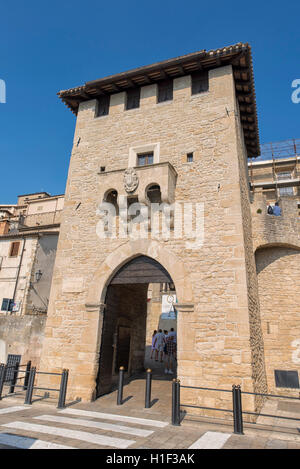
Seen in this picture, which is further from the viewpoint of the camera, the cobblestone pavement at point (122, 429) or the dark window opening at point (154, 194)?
the dark window opening at point (154, 194)

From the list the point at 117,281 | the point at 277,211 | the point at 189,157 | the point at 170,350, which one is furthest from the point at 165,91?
the point at 170,350

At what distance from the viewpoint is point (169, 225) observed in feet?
28.3

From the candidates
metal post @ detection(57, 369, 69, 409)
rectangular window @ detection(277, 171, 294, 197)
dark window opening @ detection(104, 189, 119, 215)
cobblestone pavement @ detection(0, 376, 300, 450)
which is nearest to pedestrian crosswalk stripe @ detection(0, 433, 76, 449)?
cobblestone pavement @ detection(0, 376, 300, 450)

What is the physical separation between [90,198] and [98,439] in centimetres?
704

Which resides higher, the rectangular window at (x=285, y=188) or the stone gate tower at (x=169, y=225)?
the rectangular window at (x=285, y=188)

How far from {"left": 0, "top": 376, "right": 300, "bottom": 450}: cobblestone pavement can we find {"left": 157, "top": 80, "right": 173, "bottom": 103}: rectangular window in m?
9.42

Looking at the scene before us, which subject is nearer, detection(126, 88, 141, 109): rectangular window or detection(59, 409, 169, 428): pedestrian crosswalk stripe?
detection(59, 409, 169, 428): pedestrian crosswalk stripe

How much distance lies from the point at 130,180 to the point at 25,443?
6.71m

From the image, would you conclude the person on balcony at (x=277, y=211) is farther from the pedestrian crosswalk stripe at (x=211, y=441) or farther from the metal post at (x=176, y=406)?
the pedestrian crosswalk stripe at (x=211, y=441)

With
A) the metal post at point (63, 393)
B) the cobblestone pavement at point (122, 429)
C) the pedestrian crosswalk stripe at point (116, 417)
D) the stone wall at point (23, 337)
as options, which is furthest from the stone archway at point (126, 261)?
the stone wall at point (23, 337)

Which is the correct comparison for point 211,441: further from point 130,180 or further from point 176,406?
point 130,180

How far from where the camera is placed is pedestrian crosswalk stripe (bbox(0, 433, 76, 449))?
4.23 metres

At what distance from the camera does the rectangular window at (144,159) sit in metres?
9.90

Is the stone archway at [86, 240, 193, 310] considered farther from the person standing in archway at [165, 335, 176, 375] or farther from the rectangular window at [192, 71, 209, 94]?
the person standing in archway at [165, 335, 176, 375]
